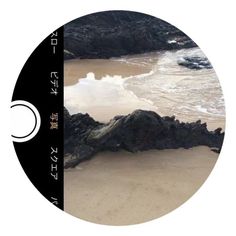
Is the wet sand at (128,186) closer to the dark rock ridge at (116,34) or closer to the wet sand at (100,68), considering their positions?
the wet sand at (100,68)

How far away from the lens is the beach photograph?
2.10 meters

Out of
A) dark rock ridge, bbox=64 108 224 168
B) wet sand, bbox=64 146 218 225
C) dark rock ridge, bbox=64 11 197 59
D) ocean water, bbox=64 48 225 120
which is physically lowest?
wet sand, bbox=64 146 218 225

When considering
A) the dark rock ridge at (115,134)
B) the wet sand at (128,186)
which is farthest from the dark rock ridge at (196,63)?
the wet sand at (128,186)

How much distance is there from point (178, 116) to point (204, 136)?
0.14 m

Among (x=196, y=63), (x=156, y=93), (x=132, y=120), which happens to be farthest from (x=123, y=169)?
(x=196, y=63)

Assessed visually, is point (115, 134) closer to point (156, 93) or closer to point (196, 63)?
point (156, 93)

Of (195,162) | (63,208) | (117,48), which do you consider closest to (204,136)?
(195,162)

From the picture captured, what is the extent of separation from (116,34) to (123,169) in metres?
0.59

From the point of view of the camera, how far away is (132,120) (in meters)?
2.12

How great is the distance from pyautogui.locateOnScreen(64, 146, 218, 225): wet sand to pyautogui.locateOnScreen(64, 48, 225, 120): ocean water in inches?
8.3

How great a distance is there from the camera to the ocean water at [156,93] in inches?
83.7

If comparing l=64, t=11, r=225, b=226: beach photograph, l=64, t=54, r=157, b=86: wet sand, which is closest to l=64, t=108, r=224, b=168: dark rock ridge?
l=64, t=11, r=225, b=226: beach photograph

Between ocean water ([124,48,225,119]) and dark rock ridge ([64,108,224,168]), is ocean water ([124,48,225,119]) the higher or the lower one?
the higher one

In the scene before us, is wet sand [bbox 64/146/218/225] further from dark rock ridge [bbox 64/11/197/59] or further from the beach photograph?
dark rock ridge [bbox 64/11/197/59]
